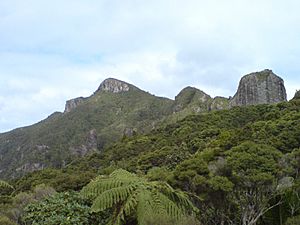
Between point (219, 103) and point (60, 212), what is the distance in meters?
113

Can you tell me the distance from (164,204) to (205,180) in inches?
624

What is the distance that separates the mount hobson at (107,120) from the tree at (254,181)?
274 ft

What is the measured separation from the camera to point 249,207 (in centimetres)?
2158

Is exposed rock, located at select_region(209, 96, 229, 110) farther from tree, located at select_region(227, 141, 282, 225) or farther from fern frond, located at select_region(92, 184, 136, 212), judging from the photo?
fern frond, located at select_region(92, 184, 136, 212)

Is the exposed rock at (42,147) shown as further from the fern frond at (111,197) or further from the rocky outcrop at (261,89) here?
the fern frond at (111,197)

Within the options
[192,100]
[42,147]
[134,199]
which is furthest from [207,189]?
[42,147]

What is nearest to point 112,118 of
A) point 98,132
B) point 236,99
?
point 98,132

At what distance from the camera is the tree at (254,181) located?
2098cm

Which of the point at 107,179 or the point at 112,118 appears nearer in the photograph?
the point at 107,179

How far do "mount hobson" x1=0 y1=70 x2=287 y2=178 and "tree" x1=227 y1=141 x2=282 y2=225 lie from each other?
83597 mm

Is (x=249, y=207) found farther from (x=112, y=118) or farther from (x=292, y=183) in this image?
(x=112, y=118)

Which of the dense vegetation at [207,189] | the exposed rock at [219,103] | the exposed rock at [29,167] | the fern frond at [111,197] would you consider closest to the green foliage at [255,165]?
the dense vegetation at [207,189]

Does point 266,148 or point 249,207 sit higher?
point 266,148

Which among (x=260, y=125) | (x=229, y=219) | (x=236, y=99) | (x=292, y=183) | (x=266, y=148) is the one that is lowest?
(x=229, y=219)
